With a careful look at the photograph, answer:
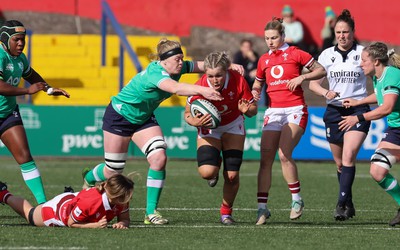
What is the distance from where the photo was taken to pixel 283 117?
10.9 metres

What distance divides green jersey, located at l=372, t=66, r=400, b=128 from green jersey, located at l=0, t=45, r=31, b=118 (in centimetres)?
370

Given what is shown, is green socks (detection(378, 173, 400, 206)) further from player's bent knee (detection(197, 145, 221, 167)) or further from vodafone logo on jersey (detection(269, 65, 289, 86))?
player's bent knee (detection(197, 145, 221, 167))

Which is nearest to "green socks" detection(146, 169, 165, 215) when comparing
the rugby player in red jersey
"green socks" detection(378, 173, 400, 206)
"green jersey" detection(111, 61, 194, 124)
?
"green jersey" detection(111, 61, 194, 124)

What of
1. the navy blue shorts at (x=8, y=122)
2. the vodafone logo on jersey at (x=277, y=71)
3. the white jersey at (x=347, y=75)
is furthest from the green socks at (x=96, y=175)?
the white jersey at (x=347, y=75)

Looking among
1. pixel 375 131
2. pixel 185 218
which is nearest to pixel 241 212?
pixel 185 218

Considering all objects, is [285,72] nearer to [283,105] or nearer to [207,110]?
[283,105]

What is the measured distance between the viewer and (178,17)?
84.4 feet

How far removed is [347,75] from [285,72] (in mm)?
915

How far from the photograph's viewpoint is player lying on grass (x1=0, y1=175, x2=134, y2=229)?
9203 mm

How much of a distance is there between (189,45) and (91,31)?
2582mm

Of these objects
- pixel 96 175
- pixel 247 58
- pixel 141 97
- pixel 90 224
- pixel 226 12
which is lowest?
pixel 247 58

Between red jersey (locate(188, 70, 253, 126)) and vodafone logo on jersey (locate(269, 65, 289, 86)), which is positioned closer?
red jersey (locate(188, 70, 253, 126))

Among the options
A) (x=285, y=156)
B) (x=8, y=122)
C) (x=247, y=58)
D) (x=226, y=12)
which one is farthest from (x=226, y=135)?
(x=226, y=12)

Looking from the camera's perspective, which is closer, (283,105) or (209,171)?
(209,171)
